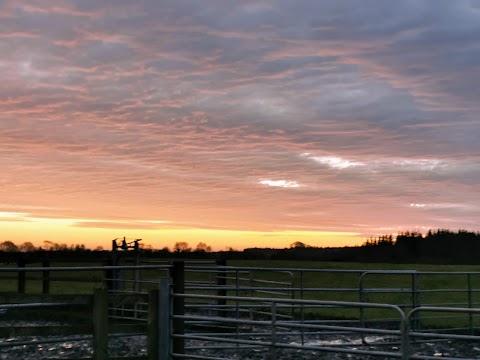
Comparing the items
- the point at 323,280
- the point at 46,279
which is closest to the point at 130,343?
the point at 46,279

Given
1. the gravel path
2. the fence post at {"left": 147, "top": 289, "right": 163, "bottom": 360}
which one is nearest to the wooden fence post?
the fence post at {"left": 147, "top": 289, "right": 163, "bottom": 360}

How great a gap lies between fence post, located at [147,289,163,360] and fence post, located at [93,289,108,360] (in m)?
0.78

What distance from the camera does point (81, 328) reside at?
991cm

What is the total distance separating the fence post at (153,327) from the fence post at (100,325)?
0.78 metres

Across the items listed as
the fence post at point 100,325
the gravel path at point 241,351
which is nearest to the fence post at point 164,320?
the fence post at point 100,325

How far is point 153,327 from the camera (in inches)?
409

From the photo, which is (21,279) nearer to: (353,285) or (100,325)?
(100,325)

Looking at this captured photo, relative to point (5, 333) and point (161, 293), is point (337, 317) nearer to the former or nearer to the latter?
point (161, 293)

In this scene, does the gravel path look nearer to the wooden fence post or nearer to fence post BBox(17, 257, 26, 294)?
the wooden fence post

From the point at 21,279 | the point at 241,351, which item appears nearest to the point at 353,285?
the point at 21,279

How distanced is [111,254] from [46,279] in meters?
2.56

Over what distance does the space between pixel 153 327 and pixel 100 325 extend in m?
0.89

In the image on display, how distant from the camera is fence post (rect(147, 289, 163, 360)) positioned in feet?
34.0

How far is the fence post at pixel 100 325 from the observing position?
9719 mm
